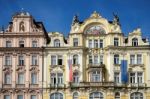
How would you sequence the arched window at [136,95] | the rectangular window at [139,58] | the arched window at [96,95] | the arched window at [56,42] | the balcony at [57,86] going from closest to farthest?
the arched window at [96,95], the arched window at [136,95], the balcony at [57,86], the rectangular window at [139,58], the arched window at [56,42]

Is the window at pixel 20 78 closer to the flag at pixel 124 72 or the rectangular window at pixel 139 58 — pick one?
the flag at pixel 124 72

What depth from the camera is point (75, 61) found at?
3538 inches

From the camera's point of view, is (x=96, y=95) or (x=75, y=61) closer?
(x=96, y=95)

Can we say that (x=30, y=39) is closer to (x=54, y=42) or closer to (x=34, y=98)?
(x=54, y=42)

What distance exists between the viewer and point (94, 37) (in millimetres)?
90625

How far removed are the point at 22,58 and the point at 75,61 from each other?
27.9ft

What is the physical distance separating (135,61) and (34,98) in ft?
55.9

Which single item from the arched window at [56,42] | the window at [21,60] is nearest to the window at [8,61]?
the window at [21,60]

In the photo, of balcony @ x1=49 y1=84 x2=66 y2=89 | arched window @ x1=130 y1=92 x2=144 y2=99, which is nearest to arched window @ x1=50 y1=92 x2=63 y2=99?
balcony @ x1=49 y1=84 x2=66 y2=89

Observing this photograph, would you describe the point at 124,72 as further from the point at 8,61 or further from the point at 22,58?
the point at 8,61

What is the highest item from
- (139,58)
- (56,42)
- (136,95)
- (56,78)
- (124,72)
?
(56,42)

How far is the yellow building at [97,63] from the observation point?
87938mm

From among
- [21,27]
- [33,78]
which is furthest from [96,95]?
[21,27]

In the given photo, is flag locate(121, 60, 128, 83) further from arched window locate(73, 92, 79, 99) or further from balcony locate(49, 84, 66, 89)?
balcony locate(49, 84, 66, 89)
